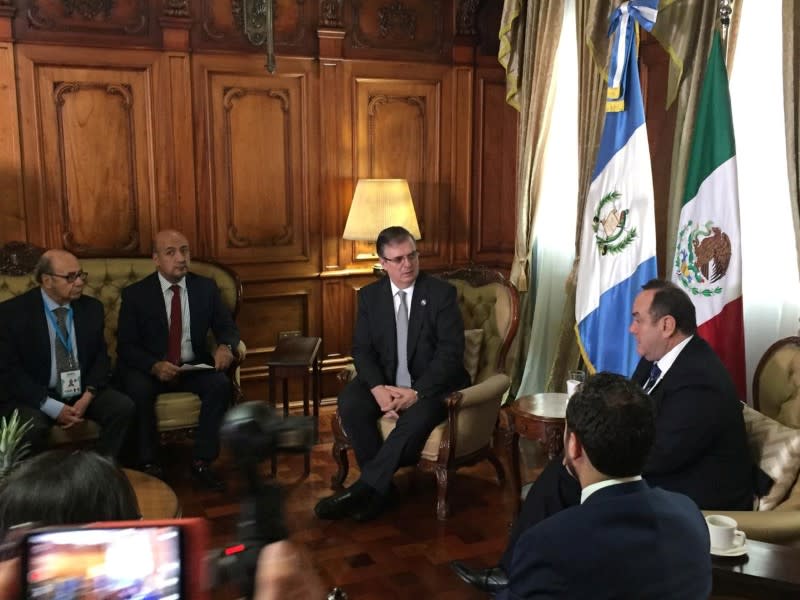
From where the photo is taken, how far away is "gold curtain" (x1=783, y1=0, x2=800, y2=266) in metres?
2.99

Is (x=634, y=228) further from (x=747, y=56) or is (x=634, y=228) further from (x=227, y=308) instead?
(x=227, y=308)

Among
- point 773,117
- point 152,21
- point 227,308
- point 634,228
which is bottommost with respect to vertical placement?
point 227,308

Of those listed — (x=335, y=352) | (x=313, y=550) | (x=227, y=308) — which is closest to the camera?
(x=313, y=550)

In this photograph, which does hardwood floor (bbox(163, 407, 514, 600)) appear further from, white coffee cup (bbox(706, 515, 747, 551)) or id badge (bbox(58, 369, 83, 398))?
white coffee cup (bbox(706, 515, 747, 551))

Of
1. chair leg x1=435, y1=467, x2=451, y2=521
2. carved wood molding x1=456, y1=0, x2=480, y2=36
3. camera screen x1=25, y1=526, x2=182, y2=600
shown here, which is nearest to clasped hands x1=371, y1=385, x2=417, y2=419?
chair leg x1=435, y1=467, x2=451, y2=521

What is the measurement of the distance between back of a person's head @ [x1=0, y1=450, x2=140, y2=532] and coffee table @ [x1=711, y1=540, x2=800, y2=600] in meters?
1.34

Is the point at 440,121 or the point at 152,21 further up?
the point at 152,21

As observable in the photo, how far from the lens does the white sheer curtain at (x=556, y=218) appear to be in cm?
455

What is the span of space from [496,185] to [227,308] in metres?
2.03

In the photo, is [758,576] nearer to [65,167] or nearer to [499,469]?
[499,469]

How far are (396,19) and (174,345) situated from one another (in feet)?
7.97

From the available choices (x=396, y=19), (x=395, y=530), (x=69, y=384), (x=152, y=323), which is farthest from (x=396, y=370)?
(x=396, y=19)

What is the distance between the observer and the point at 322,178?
4.88 metres

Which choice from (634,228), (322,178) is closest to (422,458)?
(634,228)
